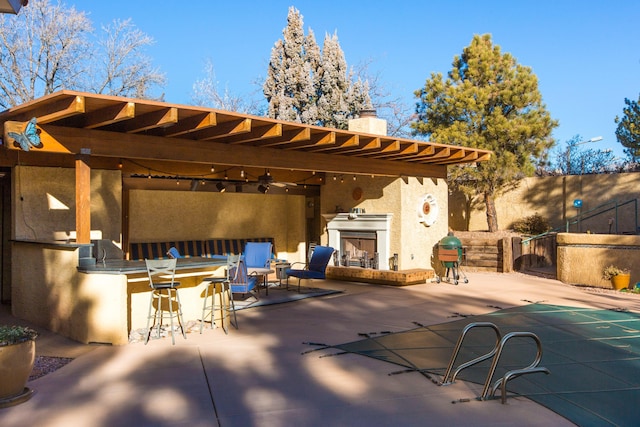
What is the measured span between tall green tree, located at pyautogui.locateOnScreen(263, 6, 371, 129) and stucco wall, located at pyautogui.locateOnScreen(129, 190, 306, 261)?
991 cm

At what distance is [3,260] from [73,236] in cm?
140

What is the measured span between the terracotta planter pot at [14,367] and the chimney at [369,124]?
8.74m

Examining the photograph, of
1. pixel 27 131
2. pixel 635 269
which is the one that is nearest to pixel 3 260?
pixel 27 131

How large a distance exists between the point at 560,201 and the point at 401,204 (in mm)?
8039

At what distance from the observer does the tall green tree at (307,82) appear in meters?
23.7

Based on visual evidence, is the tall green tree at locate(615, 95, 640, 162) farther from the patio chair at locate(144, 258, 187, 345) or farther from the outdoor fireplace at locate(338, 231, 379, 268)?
the patio chair at locate(144, 258, 187, 345)

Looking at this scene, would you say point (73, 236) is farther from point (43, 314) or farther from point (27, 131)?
point (27, 131)

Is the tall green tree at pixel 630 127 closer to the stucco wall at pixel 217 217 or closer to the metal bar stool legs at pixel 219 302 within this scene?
the stucco wall at pixel 217 217

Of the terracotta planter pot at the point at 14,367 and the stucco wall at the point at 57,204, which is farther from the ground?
the stucco wall at the point at 57,204

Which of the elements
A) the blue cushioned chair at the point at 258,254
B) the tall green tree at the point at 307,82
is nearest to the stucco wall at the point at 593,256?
the blue cushioned chair at the point at 258,254

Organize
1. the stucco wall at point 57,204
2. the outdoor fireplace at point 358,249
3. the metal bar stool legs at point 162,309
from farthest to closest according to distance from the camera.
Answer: the outdoor fireplace at point 358,249, the stucco wall at point 57,204, the metal bar stool legs at point 162,309

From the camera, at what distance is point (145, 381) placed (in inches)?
209

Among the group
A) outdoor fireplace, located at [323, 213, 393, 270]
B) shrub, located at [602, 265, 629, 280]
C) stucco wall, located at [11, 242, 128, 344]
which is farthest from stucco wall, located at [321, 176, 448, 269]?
stucco wall, located at [11, 242, 128, 344]

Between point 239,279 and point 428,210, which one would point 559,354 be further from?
point 428,210
